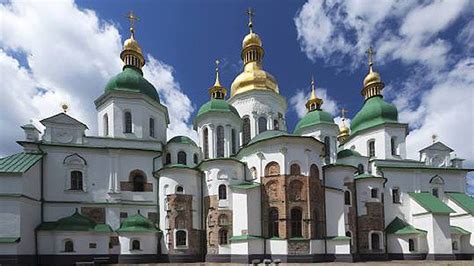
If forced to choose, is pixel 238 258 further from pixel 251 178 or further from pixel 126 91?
pixel 126 91

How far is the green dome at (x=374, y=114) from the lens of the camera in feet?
109

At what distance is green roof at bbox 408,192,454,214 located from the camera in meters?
28.0

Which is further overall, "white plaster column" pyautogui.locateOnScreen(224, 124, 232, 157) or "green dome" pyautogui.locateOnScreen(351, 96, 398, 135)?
"green dome" pyautogui.locateOnScreen(351, 96, 398, 135)

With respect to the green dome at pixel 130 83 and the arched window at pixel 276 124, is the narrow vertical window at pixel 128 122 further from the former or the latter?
the arched window at pixel 276 124

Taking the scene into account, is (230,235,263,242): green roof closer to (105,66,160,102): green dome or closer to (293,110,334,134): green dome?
(293,110,334,134): green dome

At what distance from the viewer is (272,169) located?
80.1 ft

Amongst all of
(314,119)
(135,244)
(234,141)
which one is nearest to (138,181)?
(135,244)

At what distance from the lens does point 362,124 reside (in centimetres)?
3462

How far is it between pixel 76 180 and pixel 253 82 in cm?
1928

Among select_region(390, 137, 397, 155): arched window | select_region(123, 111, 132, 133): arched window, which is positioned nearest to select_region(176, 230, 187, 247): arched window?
select_region(123, 111, 132, 133): arched window

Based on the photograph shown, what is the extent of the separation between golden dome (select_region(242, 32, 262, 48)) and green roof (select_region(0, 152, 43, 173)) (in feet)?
76.8

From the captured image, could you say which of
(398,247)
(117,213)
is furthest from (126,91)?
(398,247)

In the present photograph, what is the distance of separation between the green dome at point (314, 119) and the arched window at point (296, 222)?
11.8 meters

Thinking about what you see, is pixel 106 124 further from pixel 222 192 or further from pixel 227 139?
pixel 222 192
